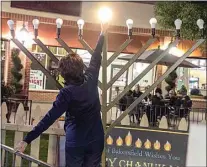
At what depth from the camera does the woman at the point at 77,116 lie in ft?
7.64

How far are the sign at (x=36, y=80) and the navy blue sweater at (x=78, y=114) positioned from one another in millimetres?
11070

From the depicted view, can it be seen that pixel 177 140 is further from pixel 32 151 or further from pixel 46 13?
pixel 46 13

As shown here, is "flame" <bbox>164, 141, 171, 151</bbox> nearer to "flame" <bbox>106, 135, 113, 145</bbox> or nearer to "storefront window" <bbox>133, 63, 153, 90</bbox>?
"flame" <bbox>106, 135, 113, 145</bbox>

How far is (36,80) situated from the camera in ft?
44.7

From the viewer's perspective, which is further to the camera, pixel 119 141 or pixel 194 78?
pixel 194 78

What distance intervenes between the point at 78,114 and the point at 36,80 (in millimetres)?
11470

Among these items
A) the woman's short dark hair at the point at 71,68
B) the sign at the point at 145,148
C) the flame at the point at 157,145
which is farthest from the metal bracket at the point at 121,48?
the woman's short dark hair at the point at 71,68

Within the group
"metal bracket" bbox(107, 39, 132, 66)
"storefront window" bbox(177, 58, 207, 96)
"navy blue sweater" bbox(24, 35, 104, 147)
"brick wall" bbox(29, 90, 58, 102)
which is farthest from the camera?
"storefront window" bbox(177, 58, 207, 96)

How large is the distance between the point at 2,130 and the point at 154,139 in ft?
5.31

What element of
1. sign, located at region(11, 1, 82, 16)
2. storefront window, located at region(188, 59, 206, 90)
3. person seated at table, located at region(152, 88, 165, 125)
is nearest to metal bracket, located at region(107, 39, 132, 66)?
person seated at table, located at region(152, 88, 165, 125)

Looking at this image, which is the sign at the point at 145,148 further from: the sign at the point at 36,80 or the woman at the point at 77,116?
the sign at the point at 36,80

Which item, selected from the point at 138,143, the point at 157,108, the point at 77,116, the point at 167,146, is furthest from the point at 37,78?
the point at 77,116

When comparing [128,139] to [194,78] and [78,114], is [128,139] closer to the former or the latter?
[78,114]

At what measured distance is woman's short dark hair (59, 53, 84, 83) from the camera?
2.34 metres
